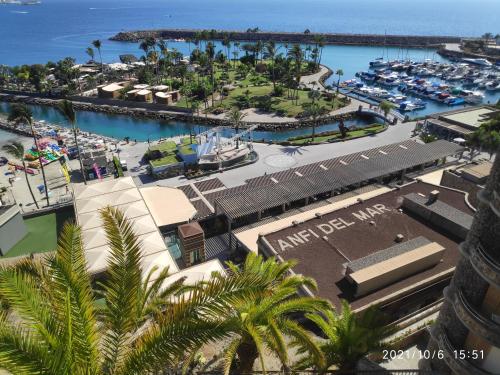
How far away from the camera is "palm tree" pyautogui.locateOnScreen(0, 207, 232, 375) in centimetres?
848

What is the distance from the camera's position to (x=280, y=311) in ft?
47.7

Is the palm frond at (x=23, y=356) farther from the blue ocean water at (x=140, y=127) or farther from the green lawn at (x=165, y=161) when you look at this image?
the blue ocean water at (x=140, y=127)

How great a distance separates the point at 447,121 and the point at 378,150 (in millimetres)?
22569

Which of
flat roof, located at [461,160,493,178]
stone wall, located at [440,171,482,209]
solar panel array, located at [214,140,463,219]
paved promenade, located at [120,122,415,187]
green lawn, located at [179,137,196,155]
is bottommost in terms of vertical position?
paved promenade, located at [120,122,415,187]

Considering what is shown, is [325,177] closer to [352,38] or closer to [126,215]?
[126,215]

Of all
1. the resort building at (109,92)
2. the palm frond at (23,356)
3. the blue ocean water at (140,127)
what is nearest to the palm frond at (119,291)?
the palm frond at (23,356)

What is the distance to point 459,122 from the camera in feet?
200

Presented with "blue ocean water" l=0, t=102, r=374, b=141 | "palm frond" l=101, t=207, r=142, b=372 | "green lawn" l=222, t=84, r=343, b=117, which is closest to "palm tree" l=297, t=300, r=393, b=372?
"palm frond" l=101, t=207, r=142, b=372

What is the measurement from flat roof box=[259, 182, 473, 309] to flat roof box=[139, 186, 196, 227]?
10.6m

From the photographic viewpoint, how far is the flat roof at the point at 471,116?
61.0m

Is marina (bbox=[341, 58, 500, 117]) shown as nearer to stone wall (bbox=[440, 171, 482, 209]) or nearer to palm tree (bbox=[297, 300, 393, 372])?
stone wall (bbox=[440, 171, 482, 209])

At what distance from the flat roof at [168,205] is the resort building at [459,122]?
47.1 m

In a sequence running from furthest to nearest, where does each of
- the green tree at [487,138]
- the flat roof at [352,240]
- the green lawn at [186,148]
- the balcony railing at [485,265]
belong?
the green lawn at [186,148] < the green tree at [487,138] < the flat roof at [352,240] < the balcony railing at [485,265]

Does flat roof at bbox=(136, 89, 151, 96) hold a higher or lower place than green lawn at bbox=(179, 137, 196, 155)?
higher
